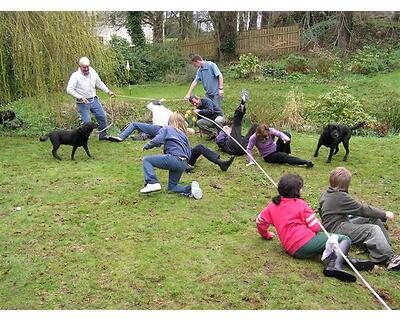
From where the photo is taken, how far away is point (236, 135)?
810cm

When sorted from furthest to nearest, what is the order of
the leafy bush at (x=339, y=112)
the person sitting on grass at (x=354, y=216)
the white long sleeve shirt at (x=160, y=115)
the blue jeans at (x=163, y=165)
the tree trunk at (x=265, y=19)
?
the tree trunk at (x=265, y=19)
the leafy bush at (x=339, y=112)
the white long sleeve shirt at (x=160, y=115)
the blue jeans at (x=163, y=165)
the person sitting on grass at (x=354, y=216)

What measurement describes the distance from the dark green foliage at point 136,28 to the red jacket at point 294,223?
18.7m

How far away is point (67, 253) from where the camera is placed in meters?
4.65

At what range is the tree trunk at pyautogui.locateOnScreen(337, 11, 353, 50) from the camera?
70.5ft

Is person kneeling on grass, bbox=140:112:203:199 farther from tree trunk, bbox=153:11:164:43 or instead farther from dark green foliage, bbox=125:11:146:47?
tree trunk, bbox=153:11:164:43

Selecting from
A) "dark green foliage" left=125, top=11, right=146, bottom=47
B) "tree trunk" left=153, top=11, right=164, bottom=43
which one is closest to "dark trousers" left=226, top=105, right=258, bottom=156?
"dark green foliage" left=125, top=11, right=146, bottom=47

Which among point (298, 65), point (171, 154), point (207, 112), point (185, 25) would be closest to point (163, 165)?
point (171, 154)

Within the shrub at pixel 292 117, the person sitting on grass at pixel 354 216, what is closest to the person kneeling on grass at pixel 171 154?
the person sitting on grass at pixel 354 216

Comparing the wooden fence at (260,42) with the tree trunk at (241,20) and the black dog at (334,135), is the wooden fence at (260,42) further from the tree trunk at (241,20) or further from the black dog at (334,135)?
the black dog at (334,135)

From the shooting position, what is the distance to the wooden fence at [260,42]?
2214cm

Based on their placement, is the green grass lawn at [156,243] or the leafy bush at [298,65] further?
the leafy bush at [298,65]

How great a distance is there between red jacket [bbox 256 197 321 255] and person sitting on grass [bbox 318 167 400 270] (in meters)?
0.36

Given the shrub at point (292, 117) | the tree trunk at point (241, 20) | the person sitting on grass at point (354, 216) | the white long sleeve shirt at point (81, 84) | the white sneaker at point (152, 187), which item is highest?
the tree trunk at point (241, 20)

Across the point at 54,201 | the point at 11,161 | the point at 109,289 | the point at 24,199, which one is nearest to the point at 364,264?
the point at 109,289
